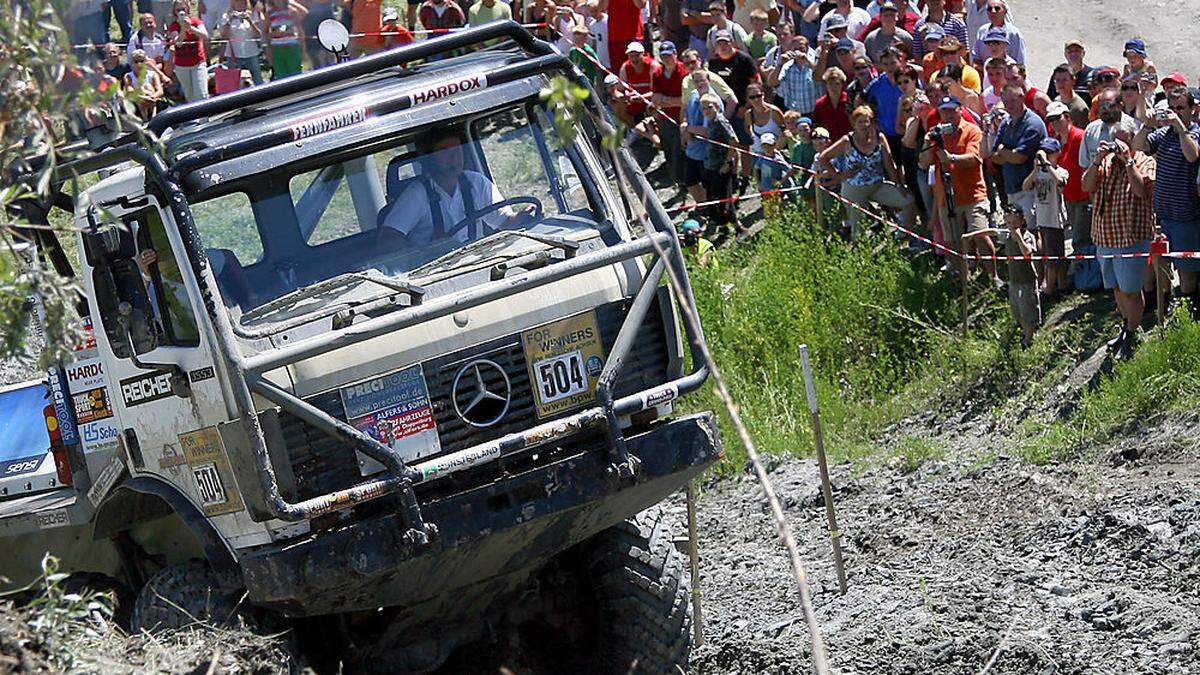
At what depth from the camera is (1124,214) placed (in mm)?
11484

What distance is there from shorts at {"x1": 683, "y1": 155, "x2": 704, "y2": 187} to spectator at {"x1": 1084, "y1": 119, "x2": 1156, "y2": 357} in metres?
5.64

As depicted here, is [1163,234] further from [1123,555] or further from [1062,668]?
[1062,668]

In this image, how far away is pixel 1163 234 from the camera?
11.4 m

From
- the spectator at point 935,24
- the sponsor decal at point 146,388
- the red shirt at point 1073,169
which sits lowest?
the red shirt at point 1073,169

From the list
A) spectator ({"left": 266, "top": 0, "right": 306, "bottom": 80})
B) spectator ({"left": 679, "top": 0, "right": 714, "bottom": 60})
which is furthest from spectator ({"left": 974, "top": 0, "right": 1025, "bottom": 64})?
spectator ({"left": 266, "top": 0, "right": 306, "bottom": 80})

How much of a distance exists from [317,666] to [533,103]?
115 inches

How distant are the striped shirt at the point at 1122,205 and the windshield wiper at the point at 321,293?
241 inches

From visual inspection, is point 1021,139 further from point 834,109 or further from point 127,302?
point 127,302

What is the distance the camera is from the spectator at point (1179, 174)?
36.2ft

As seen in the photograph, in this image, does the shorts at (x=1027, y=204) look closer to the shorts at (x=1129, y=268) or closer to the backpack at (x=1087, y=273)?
the backpack at (x=1087, y=273)

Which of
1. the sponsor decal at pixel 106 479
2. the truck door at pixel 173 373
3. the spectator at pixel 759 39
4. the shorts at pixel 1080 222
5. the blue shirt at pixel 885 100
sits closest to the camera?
the truck door at pixel 173 373

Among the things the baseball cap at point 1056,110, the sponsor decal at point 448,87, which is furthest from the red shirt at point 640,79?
the sponsor decal at point 448,87

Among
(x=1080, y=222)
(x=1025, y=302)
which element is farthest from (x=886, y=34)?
(x=1025, y=302)

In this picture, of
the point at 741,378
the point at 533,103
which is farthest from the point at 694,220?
the point at 533,103
